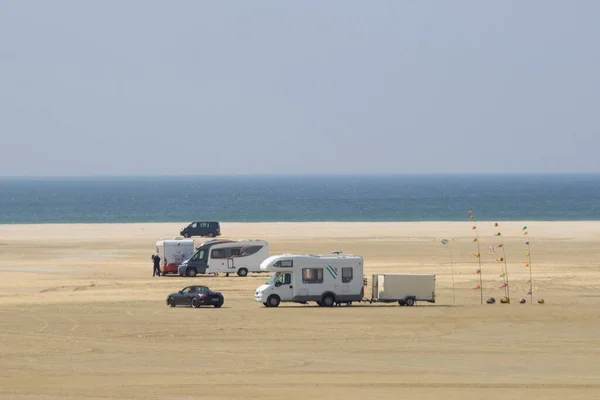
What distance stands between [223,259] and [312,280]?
1464 cm

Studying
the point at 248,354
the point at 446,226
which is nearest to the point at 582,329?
the point at 248,354

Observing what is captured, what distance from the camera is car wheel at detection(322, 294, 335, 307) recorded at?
137 feet

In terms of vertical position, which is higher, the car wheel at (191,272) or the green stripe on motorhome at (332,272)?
the green stripe on motorhome at (332,272)

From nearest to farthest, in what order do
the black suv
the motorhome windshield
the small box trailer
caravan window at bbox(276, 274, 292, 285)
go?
caravan window at bbox(276, 274, 292, 285), the small box trailer, the motorhome windshield, the black suv

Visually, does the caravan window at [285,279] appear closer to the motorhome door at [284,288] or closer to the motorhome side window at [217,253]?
the motorhome door at [284,288]

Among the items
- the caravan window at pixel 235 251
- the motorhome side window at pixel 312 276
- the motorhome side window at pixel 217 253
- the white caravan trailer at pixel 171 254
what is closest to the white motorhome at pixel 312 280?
the motorhome side window at pixel 312 276

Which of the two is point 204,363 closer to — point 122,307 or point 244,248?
point 122,307

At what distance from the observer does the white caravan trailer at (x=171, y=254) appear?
57500 millimetres

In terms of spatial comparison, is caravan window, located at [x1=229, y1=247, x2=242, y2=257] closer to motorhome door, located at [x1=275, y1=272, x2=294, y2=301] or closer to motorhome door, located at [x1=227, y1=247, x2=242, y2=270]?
motorhome door, located at [x1=227, y1=247, x2=242, y2=270]

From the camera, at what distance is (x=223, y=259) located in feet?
184

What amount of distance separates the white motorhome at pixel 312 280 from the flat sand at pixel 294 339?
1.97ft

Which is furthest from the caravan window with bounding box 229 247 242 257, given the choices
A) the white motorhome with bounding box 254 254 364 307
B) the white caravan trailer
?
the white motorhome with bounding box 254 254 364 307

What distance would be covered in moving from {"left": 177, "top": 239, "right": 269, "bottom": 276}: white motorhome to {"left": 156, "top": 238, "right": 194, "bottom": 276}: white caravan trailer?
1259 millimetres

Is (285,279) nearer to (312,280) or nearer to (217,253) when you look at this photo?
(312,280)
